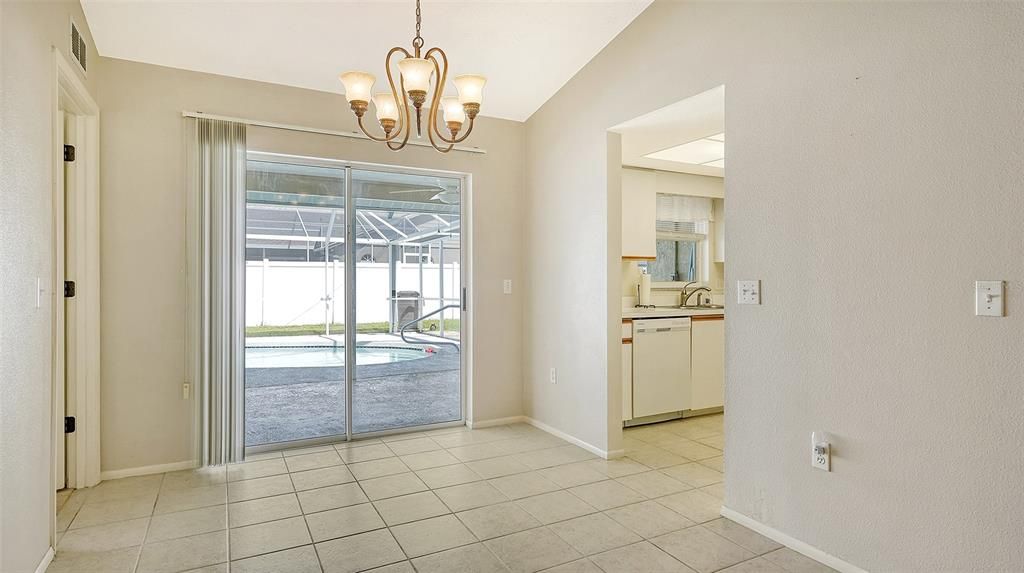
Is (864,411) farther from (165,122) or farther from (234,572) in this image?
(165,122)

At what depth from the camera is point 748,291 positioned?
262cm

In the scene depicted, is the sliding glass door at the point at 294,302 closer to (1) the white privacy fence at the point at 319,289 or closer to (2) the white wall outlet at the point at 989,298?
(1) the white privacy fence at the point at 319,289

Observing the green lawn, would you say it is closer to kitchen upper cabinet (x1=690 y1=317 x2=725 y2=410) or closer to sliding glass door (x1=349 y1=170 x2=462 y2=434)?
sliding glass door (x1=349 y1=170 x2=462 y2=434)

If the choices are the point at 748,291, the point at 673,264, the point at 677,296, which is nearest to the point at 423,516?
the point at 748,291

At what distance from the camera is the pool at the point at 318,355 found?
12.6 feet

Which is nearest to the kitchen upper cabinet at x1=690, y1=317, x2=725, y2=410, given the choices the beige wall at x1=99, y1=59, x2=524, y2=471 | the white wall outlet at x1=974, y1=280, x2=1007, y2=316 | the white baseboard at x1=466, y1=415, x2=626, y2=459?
the white baseboard at x1=466, y1=415, x2=626, y2=459

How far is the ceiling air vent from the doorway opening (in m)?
2.99

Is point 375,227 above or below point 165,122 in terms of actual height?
below

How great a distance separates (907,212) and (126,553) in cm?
349

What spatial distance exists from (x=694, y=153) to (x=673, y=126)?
1.04 m

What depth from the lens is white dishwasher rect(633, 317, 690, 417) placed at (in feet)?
14.1

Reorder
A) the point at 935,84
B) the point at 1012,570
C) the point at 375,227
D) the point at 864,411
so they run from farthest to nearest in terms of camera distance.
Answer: the point at 375,227, the point at 864,411, the point at 935,84, the point at 1012,570

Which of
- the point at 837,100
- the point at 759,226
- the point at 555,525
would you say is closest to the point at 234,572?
the point at 555,525

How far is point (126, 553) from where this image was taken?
93.9 inches
